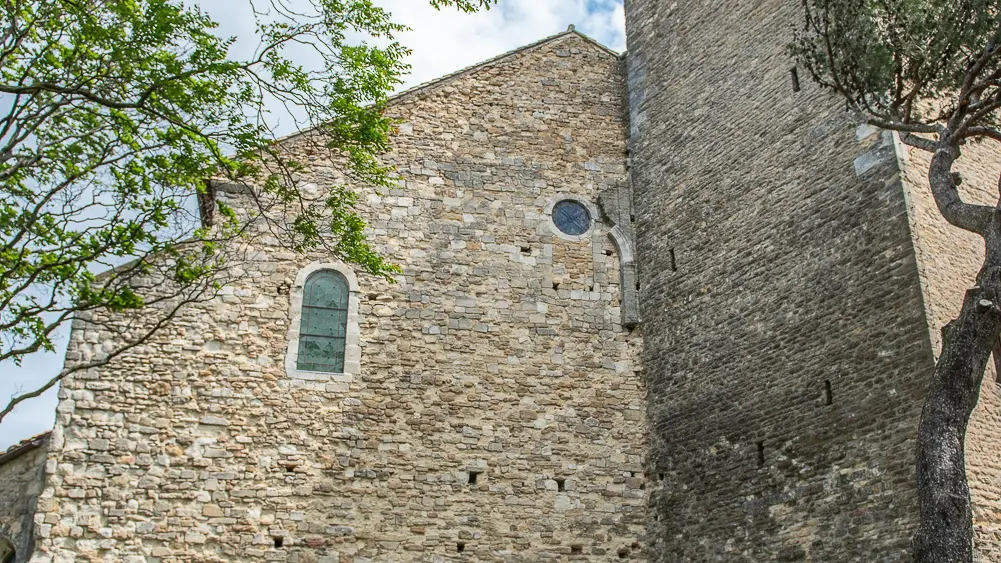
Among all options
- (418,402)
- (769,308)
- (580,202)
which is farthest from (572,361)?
(769,308)

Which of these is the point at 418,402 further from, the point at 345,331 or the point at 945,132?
the point at 945,132

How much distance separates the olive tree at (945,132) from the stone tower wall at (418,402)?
13.7 ft

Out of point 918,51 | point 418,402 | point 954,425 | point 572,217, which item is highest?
point 572,217

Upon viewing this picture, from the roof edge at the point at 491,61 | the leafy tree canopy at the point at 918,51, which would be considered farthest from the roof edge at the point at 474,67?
the leafy tree canopy at the point at 918,51

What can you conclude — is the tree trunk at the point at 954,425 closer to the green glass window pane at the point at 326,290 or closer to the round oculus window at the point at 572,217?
the round oculus window at the point at 572,217

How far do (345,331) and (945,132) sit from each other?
6873 millimetres

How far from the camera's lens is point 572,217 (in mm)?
13141

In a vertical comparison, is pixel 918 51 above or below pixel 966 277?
above

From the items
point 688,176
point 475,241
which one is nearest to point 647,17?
point 688,176

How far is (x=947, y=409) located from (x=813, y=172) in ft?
13.9

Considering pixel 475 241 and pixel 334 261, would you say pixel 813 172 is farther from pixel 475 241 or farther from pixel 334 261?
pixel 334 261

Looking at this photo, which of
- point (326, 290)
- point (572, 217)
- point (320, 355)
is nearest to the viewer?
point (320, 355)

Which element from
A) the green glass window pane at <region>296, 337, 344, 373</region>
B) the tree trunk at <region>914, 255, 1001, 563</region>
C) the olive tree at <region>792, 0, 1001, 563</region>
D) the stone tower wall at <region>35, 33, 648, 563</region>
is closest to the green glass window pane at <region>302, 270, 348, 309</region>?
the stone tower wall at <region>35, 33, 648, 563</region>

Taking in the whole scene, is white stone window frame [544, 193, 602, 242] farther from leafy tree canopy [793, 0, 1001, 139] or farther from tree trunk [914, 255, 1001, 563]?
tree trunk [914, 255, 1001, 563]
